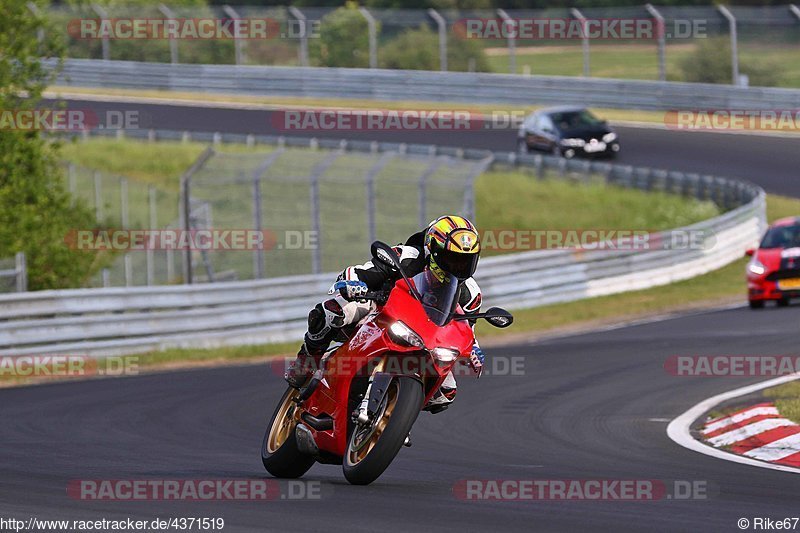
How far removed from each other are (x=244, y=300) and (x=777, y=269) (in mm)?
8054

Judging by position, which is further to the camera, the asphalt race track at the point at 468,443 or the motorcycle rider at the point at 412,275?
the motorcycle rider at the point at 412,275

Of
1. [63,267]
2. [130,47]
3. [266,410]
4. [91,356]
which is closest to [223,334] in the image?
[91,356]

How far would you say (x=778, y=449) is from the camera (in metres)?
10.4

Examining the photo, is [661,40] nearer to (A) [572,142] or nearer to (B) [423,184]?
(A) [572,142]

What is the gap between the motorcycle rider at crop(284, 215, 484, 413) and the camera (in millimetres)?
8320

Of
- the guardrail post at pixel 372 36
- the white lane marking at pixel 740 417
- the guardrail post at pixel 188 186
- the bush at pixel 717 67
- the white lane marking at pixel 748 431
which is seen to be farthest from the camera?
the guardrail post at pixel 372 36

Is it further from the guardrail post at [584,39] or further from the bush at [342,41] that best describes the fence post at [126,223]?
the guardrail post at [584,39]

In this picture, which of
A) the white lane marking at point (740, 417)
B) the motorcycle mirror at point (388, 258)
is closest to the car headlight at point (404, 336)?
the motorcycle mirror at point (388, 258)

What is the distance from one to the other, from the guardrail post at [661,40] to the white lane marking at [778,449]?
1259 inches

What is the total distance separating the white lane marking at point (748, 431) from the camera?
11.2 m

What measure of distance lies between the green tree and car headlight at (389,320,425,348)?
14.0 meters

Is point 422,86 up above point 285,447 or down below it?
below

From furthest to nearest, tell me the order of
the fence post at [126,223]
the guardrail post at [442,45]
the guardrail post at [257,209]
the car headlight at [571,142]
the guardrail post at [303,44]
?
the guardrail post at [303,44], the guardrail post at [442,45], the car headlight at [571,142], the fence post at [126,223], the guardrail post at [257,209]

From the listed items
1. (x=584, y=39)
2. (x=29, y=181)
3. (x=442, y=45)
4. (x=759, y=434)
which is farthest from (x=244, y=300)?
(x=442, y=45)
